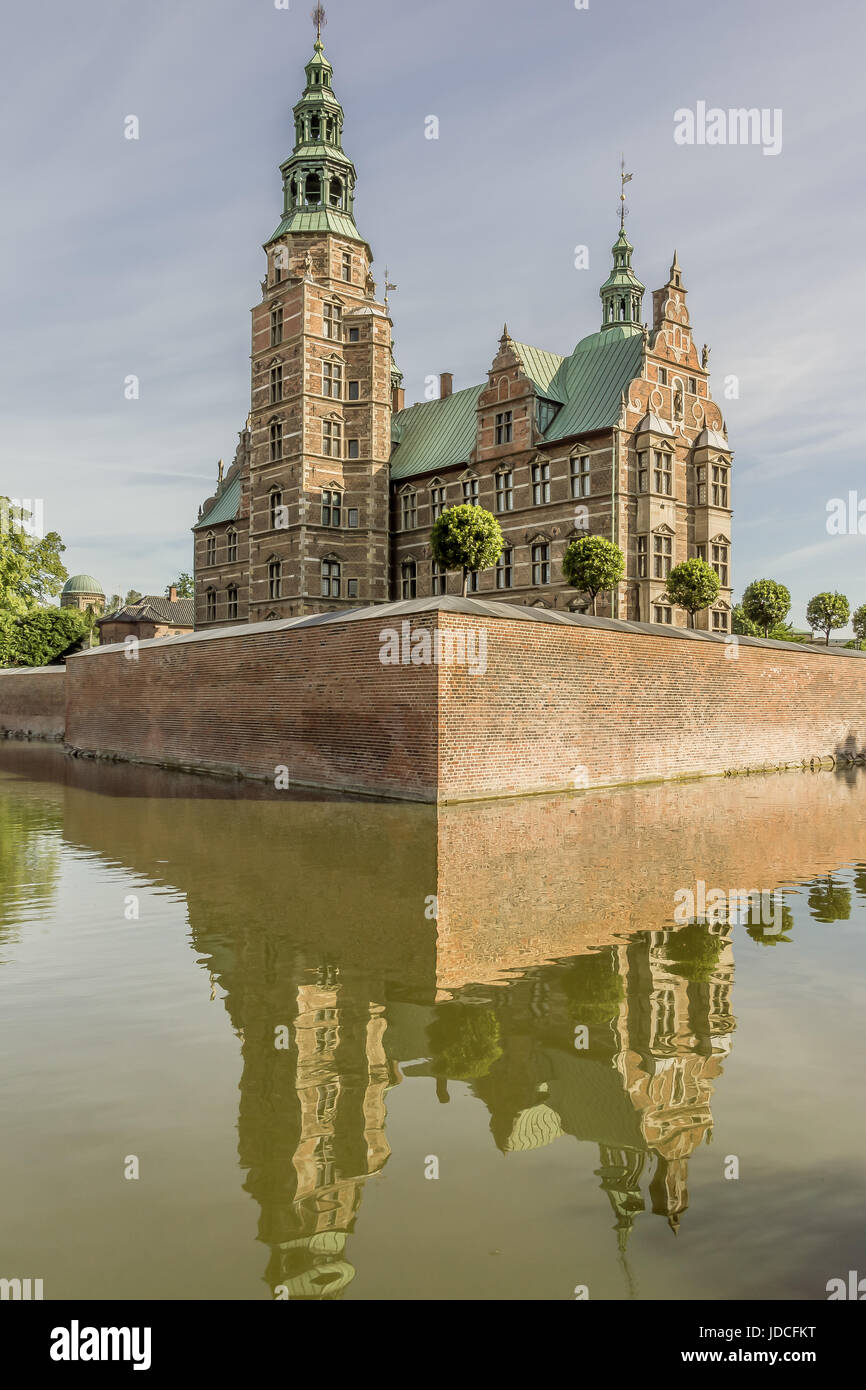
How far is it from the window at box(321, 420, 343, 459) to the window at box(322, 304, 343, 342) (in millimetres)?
3983

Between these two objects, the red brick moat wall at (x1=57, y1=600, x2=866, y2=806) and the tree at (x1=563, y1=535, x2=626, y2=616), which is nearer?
the red brick moat wall at (x1=57, y1=600, x2=866, y2=806)

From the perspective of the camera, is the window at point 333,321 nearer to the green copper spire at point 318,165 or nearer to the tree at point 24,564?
the green copper spire at point 318,165

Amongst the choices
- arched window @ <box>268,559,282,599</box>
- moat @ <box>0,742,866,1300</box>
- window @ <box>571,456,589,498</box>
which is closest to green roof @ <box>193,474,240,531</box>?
arched window @ <box>268,559,282,599</box>

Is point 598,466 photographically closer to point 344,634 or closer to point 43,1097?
point 344,634

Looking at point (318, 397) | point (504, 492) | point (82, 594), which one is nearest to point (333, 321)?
point (318, 397)

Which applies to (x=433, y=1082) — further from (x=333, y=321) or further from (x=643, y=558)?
(x=333, y=321)

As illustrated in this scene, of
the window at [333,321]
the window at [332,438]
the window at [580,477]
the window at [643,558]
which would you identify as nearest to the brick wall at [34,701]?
the window at [332,438]

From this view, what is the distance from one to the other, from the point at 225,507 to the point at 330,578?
15.3 meters

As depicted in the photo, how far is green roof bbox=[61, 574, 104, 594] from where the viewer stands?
12675cm

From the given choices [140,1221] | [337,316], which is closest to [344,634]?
[140,1221]

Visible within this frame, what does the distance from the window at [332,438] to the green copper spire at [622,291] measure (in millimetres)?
23390

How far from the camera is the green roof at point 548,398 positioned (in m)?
37.4

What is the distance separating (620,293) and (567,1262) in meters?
61.7

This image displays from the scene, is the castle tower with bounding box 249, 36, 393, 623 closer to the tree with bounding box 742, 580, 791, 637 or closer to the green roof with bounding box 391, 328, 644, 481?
the green roof with bounding box 391, 328, 644, 481
